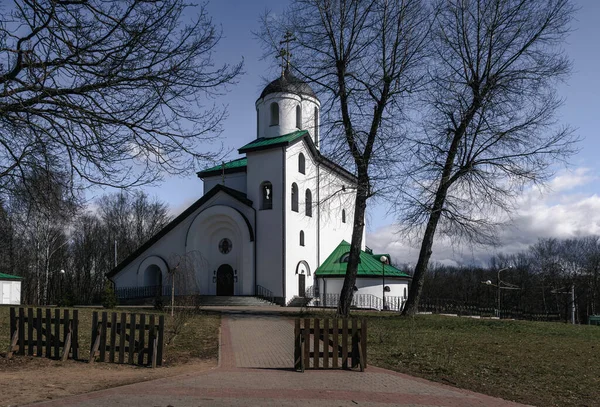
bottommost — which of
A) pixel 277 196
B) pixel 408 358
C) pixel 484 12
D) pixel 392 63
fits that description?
pixel 408 358

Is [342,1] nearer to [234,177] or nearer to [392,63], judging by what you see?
[392,63]

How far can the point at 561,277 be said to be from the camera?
240 ft

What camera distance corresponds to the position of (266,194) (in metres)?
34.4

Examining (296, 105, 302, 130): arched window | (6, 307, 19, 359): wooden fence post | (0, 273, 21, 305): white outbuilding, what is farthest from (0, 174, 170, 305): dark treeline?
(6, 307, 19, 359): wooden fence post

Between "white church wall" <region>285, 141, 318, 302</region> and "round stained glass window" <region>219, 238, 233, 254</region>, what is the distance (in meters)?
4.30

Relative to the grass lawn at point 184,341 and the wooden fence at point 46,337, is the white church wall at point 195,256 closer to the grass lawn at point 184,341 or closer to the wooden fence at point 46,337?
the grass lawn at point 184,341

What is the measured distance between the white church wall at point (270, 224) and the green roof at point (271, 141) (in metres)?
0.44

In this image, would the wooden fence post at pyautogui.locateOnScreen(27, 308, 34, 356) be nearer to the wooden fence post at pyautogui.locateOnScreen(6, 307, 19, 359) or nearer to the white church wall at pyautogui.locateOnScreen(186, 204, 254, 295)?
the wooden fence post at pyautogui.locateOnScreen(6, 307, 19, 359)

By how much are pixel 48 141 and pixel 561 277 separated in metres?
75.9

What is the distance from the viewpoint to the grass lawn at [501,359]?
9008mm

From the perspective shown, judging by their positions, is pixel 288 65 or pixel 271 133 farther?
pixel 271 133

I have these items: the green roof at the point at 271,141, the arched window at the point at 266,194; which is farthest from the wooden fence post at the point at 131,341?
the arched window at the point at 266,194

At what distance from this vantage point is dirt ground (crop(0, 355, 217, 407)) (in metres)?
7.82

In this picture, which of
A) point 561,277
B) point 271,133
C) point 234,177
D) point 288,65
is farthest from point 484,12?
point 561,277
